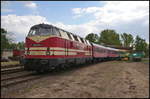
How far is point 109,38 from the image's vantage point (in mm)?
114750

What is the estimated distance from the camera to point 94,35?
4766 inches

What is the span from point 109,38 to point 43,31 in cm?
10224

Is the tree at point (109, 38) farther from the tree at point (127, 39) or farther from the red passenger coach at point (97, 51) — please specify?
the red passenger coach at point (97, 51)

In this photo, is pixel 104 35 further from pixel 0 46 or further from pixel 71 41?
pixel 71 41

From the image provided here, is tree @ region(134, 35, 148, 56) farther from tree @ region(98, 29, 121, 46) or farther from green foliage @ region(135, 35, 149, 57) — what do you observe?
tree @ region(98, 29, 121, 46)

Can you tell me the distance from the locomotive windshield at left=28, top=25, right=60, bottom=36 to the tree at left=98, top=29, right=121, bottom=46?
100905mm

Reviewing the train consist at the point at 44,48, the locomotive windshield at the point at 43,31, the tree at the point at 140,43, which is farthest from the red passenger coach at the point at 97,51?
the tree at the point at 140,43

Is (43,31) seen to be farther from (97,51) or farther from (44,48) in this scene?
(97,51)

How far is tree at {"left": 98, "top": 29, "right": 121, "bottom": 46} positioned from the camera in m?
115

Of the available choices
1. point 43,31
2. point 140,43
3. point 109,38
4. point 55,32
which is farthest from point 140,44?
point 43,31

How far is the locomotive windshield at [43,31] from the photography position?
48.7ft

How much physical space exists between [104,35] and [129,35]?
18158 mm

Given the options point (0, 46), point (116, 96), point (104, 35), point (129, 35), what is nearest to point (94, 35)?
point (104, 35)

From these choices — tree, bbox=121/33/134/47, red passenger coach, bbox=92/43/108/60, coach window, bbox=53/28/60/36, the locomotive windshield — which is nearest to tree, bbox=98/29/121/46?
tree, bbox=121/33/134/47
